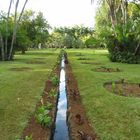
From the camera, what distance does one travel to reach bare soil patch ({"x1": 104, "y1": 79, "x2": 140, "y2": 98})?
11226mm

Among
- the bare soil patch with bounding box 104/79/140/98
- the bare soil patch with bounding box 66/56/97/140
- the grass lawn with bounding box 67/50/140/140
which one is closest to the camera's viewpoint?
the bare soil patch with bounding box 66/56/97/140

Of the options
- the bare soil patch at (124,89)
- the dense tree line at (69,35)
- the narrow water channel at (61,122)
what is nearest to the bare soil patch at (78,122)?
the narrow water channel at (61,122)

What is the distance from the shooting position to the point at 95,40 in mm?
28297

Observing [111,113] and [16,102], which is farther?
[16,102]

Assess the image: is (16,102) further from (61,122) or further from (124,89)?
(124,89)

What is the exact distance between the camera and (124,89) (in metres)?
12.1

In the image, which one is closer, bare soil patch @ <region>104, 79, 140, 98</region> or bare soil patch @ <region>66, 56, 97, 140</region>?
bare soil patch @ <region>66, 56, 97, 140</region>

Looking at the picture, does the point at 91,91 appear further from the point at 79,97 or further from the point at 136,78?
the point at 136,78

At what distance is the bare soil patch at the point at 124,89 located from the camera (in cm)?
1123

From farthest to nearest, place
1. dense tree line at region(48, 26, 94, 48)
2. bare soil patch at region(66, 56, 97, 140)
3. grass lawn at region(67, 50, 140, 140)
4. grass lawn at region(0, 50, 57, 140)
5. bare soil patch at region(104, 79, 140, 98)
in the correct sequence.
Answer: dense tree line at region(48, 26, 94, 48)
bare soil patch at region(104, 79, 140, 98)
grass lawn at region(0, 50, 57, 140)
grass lawn at region(67, 50, 140, 140)
bare soil patch at region(66, 56, 97, 140)

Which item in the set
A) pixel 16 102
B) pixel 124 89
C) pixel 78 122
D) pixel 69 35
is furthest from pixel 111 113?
pixel 69 35

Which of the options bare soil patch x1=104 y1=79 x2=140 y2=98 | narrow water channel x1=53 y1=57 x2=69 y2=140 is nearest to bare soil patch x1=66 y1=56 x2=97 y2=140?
narrow water channel x1=53 y1=57 x2=69 y2=140

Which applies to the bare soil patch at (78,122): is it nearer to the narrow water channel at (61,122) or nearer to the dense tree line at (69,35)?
the narrow water channel at (61,122)

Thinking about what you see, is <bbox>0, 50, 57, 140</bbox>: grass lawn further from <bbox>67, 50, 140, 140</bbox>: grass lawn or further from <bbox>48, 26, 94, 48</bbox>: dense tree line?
<bbox>48, 26, 94, 48</bbox>: dense tree line
